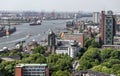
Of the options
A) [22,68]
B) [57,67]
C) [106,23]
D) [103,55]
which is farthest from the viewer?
[106,23]

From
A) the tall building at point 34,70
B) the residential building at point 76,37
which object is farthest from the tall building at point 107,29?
the tall building at point 34,70

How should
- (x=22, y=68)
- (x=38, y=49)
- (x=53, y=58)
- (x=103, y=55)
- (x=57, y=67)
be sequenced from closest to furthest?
(x=22, y=68)
(x=57, y=67)
(x=53, y=58)
(x=103, y=55)
(x=38, y=49)

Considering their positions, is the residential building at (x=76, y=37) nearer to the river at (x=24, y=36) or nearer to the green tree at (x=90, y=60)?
the river at (x=24, y=36)

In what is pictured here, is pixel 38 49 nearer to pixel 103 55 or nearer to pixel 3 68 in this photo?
pixel 103 55

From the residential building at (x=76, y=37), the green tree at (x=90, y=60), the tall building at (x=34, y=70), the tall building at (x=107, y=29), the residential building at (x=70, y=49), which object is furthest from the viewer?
the residential building at (x=76, y=37)

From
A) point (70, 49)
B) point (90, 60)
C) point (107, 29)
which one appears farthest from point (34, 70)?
point (107, 29)

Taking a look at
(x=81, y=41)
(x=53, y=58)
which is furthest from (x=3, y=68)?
(x=81, y=41)

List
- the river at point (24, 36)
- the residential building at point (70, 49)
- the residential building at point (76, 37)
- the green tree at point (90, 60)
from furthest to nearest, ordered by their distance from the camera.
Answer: the river at point (24, 36) < the residential building at point (76, 37) < the residential building at point (70, 49) < the green tree at point (90, 60)

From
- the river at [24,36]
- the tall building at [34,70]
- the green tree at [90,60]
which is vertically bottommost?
the river at [24,36]

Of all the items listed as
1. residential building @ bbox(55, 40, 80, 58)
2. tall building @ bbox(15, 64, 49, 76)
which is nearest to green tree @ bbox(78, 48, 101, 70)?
residential building @ bbox(55, 40, 80, 58)

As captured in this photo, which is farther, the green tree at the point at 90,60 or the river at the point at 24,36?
the river at the point at 24,36

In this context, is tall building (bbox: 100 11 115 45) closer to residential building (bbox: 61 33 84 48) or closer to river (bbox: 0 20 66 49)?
residential building (bbox: 61 33 84 48)
